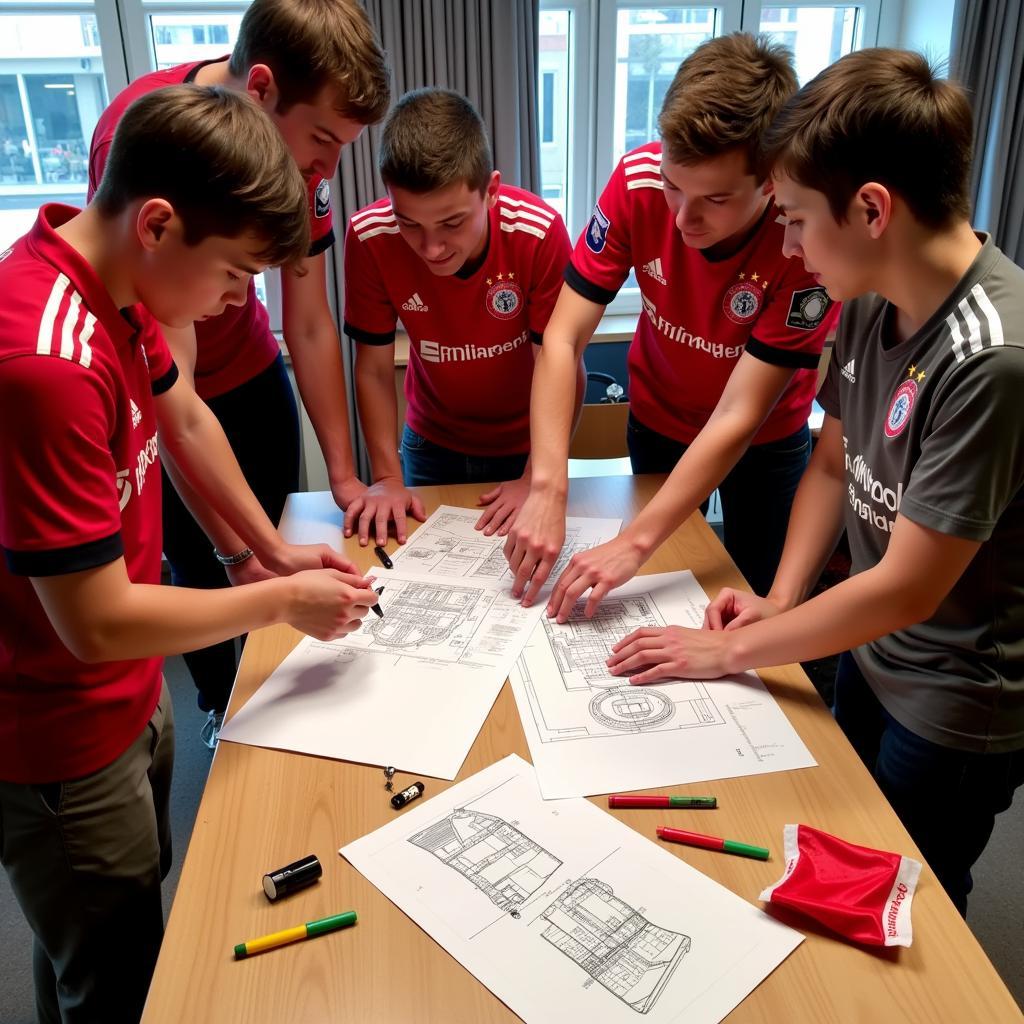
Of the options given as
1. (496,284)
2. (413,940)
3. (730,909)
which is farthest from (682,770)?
(496,284)

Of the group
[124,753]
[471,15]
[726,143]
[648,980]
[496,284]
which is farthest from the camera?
[471,15]

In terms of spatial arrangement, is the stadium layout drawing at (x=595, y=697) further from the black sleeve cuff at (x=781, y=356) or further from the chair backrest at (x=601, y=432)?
the chair backrest at (x=601, y=432)

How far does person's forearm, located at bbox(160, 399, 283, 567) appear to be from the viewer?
4.39 ft

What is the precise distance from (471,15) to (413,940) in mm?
2938

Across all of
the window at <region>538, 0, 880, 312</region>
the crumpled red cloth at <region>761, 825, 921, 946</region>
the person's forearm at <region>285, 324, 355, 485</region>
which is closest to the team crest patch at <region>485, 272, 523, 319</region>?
the person's forearm at <region>285, 324, 355, 485</region>

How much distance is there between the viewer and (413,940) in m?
0.79

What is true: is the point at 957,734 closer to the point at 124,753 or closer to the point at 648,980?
the point at 648,980

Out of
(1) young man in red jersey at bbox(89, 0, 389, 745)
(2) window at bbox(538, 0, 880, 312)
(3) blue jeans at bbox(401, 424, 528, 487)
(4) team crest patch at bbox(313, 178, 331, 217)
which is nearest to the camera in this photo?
(1) young man in red jersey at bbox(89, 0, 389, 745)

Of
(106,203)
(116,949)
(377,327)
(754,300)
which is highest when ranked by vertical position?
(106,203)

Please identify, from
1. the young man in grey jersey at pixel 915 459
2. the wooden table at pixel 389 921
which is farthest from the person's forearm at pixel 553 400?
the wooden table at pixel 389 921

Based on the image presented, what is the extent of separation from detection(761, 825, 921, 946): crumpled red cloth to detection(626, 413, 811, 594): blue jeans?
0.93 meters

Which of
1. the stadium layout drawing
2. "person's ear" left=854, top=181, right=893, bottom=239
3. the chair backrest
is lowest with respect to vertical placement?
the chair backrest

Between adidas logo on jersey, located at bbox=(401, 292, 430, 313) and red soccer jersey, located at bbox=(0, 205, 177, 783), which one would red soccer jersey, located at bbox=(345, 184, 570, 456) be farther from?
red soccer jersey, located at bbox=(0, 205, 177, 783)

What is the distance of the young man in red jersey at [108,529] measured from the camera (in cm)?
82
